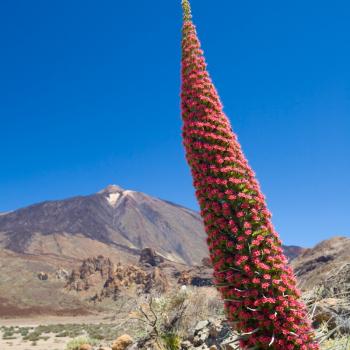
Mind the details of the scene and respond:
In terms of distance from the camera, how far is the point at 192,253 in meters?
197

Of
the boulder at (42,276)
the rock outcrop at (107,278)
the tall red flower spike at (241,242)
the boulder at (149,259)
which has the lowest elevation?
the tall red flower spike at (241,242)

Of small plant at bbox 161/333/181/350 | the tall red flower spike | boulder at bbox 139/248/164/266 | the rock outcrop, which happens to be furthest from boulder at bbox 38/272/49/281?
the tall red flower spike

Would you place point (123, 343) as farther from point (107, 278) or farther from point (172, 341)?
→ point (107, 278)

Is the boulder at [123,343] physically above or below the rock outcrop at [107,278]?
below

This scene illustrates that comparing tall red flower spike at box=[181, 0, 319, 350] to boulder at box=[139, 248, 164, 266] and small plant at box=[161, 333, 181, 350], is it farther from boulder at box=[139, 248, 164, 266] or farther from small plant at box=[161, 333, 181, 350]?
boulder at box=[139, 248, 164, 266]

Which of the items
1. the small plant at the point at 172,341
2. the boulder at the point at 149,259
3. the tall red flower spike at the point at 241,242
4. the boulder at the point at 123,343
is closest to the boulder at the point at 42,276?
the boulder at the point at 149,259

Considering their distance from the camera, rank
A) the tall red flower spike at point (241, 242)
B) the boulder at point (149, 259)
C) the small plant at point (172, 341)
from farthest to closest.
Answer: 1. the boulder at point (149, 259)
2. the small plant at point (172, 341)
3. the tall red flower spike at point (241, 242)

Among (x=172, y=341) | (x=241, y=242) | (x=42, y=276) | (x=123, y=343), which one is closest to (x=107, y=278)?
(x=42, y=276)

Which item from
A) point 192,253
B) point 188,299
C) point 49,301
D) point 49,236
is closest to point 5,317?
point 49,301

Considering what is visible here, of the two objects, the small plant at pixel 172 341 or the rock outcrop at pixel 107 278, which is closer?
the small plant at pixel 172 341

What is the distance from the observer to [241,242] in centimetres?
439

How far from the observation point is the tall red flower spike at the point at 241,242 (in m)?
4.27

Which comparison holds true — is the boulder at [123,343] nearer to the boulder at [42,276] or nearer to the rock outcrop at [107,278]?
the rock outcrop at [107,278]

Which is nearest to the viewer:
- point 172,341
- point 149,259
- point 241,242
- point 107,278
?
point 241,242
